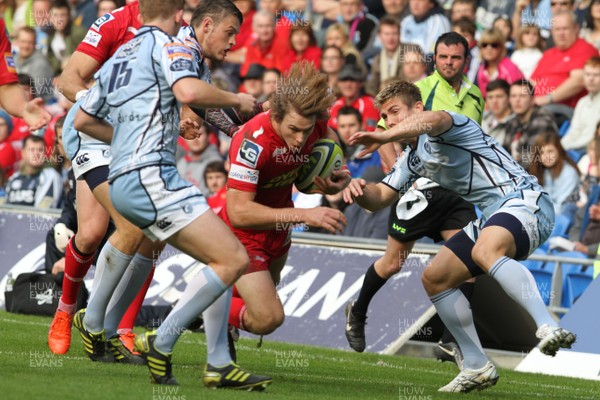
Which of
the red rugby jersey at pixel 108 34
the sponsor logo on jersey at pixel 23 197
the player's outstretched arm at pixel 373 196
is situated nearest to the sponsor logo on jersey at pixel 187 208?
the player's outstretched arm at pixel 373 196

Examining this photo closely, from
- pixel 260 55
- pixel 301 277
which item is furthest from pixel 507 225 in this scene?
pixel 260 55

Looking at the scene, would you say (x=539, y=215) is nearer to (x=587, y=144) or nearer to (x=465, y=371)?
(x=465, y=371)

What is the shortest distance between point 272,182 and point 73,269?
1.93 meters

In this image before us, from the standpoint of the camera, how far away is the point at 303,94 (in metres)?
7.54

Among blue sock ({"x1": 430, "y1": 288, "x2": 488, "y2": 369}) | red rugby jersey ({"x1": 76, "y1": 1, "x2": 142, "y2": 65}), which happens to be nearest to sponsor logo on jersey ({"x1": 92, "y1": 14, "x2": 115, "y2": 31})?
red rugby jersey ({"x1": 76, "y1": 1, "x2": 142, "y2": 65})

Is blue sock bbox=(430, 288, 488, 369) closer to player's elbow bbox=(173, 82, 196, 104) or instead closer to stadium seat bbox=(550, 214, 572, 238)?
player's elbow bbox=(173, 82, 196, 104)

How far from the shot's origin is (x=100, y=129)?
25.5ft

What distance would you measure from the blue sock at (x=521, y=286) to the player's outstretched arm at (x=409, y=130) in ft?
3.30

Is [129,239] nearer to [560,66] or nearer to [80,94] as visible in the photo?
[80,94]

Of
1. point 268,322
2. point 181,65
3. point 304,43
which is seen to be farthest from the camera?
point 304,43

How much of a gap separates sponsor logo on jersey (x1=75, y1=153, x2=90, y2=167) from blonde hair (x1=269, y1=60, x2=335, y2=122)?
158cm

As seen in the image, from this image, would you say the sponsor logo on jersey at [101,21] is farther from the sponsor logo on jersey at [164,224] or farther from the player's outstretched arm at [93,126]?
the sponsor logo on jersey at [164,224]

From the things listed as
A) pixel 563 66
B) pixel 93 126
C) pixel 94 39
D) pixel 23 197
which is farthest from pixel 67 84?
pixel 563 66

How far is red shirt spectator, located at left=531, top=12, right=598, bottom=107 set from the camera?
1466 cm
